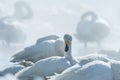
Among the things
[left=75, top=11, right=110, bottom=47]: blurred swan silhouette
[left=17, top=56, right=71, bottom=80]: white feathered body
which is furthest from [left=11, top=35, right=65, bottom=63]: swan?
[left=75, top=11, right=110, bottom=47]: blurred swan silhouette

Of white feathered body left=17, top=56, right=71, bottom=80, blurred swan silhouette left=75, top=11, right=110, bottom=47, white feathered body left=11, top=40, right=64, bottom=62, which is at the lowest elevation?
white feathered body left=17, top=56, right=71, bottom=80

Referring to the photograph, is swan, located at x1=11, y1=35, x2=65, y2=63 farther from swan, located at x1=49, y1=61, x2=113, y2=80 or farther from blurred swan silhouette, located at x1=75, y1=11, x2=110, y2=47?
blurred swan silhouette, located at x1=75, y1=11, x2=110, y2=47

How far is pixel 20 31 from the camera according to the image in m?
30.9

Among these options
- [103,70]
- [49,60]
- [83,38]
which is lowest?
[103,70]

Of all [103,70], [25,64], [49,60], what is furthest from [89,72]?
[25,64]

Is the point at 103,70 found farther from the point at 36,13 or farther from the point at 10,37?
the point at 36,13

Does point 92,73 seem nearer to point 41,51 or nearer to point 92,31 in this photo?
point 41,51

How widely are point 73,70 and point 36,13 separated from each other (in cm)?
3670

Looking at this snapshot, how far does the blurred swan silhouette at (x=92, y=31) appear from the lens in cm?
3041

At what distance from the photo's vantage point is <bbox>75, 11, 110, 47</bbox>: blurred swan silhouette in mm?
30406

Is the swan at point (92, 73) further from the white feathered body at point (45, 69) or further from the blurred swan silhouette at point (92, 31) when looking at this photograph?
the blurred swan silhouette at point (92, 31)

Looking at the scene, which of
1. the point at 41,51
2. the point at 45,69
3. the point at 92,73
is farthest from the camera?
the point at 41,51

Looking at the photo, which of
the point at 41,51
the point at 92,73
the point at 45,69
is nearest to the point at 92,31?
the point at 41,51

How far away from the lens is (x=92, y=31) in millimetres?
30328
